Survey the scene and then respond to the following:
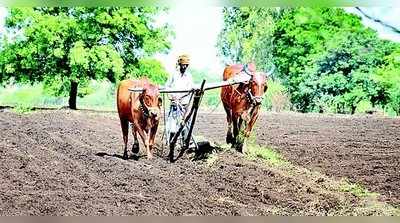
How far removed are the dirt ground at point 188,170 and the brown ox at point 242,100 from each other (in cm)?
7

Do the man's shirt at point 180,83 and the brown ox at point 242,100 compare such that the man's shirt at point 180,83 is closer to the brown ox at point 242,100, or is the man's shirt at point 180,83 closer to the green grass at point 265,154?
the brown ox at point 242,100

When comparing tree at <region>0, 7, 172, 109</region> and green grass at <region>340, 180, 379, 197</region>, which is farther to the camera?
tree at <region>0, 7, 172, 109</region>

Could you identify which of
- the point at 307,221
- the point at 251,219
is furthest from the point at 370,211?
the point at 251,219

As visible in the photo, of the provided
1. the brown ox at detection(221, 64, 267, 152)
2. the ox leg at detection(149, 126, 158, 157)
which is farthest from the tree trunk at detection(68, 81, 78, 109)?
the brown ox at detection(221, 64, 267, 152)

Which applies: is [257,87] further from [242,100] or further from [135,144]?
[135,144]

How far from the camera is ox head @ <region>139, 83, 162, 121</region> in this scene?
400 centimetres

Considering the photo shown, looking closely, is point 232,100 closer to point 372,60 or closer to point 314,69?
point 314,69

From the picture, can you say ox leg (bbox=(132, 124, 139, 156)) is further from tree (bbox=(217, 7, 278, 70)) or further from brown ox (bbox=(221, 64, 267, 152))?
tree (bbox=(217, 7, 278, 70))

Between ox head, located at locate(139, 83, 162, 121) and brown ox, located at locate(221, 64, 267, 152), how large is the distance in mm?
420

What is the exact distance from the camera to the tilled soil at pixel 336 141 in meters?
4.01

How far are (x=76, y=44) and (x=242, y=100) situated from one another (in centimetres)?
116

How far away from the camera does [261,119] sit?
4.04 metres

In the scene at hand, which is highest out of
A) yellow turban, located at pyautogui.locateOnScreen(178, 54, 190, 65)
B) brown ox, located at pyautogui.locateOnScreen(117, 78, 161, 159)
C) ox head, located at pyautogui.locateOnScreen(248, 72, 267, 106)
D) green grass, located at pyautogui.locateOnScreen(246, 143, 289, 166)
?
yellow turban, located at pyautogui.locateOnScreen(178, 54, 190, 65)

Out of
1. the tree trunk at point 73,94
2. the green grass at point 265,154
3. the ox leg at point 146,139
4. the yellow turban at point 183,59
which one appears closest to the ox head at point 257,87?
the green grass at point 265,154
